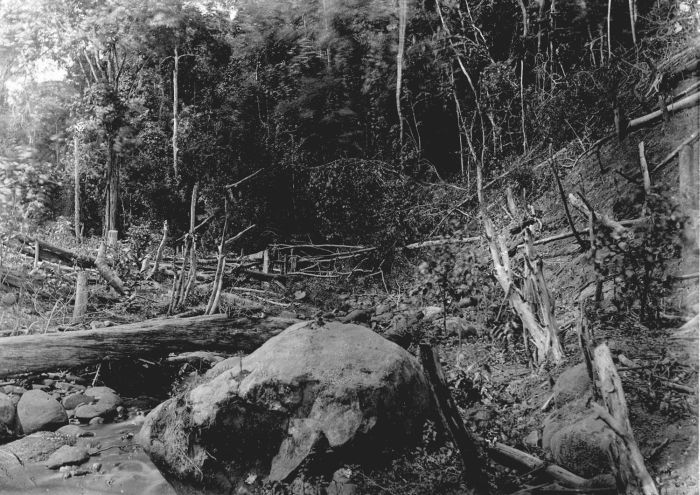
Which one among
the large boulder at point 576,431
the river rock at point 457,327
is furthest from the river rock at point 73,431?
the large boulder at point 576,431

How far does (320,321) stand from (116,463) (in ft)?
5.92

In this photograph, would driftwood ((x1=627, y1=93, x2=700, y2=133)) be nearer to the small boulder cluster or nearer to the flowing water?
the flowing water

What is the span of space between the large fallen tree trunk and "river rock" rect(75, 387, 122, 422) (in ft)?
0.91

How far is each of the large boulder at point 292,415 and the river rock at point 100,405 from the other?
1281 millimetres

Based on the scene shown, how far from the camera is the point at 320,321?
12.8 feet

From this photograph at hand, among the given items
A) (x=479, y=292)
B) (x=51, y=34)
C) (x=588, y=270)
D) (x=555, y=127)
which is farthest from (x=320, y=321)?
(x=51, y=34)

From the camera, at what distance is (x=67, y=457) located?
3541 mm

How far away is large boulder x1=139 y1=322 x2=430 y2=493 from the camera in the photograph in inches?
118

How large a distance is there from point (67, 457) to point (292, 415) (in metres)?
1.80

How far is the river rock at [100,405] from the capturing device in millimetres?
4320

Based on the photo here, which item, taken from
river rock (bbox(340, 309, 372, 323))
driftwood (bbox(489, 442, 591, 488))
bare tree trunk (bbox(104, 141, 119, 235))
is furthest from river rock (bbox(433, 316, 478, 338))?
bare tree trunk (bbox(104, 141, 119, 235))

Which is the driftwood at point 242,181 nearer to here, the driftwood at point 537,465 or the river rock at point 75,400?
the river rock at point 75,400

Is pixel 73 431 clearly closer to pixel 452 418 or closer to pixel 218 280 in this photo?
pixel 218 280

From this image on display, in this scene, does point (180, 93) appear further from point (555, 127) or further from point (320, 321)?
point (555, 127)
